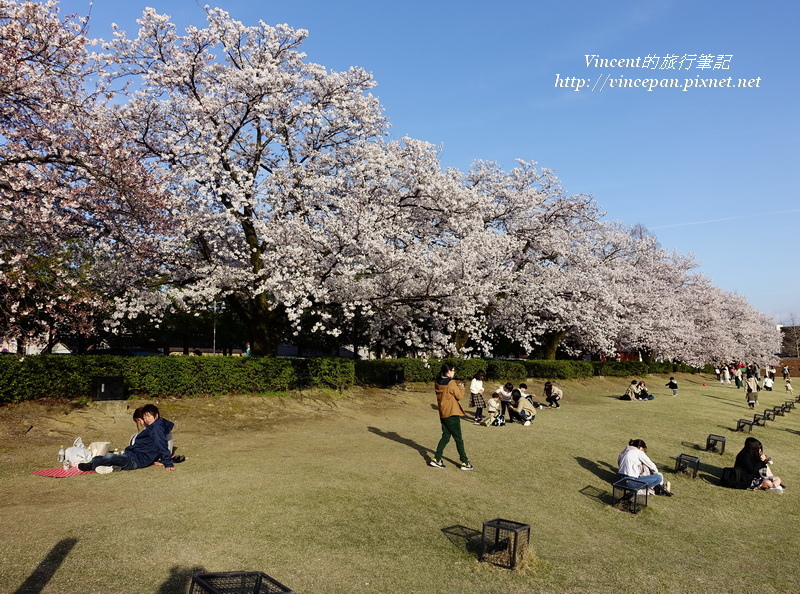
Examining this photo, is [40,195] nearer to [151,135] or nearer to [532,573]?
[151,135]

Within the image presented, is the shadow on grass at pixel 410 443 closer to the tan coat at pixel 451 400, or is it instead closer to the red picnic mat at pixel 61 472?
the tan coat at pixel 451 400

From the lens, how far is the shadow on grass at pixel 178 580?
221 inches

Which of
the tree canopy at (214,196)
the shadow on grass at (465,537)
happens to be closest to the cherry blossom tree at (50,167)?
the tree canopy at (214,196)

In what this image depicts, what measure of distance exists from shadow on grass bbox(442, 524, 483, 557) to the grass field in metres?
0.04

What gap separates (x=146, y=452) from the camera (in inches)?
393

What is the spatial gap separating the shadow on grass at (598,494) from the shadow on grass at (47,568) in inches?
349

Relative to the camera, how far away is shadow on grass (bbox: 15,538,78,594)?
543cm

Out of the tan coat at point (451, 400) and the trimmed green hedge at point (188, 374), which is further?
the trimmed green hedge at point (188, 374)

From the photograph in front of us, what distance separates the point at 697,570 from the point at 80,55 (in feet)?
54.2

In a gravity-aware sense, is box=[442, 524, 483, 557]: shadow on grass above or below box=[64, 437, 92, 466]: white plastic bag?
below

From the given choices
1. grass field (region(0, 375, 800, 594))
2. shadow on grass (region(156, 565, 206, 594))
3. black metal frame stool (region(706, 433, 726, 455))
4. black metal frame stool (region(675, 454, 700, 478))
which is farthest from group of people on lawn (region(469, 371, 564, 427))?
shadow on grass (region(156, 565, 206, 594))

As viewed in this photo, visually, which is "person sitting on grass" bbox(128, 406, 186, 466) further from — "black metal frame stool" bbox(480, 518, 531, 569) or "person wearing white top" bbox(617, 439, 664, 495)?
"person wearing white top" bbox(617, 439, 664, 495)

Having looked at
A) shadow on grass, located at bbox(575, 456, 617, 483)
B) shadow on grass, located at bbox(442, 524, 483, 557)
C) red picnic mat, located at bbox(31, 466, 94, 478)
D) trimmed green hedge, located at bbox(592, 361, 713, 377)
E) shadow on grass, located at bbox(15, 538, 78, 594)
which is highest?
trimmed green hedge, located at bbox(592, 361, 713, 377)

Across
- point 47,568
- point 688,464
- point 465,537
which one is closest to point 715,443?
point 688,464
